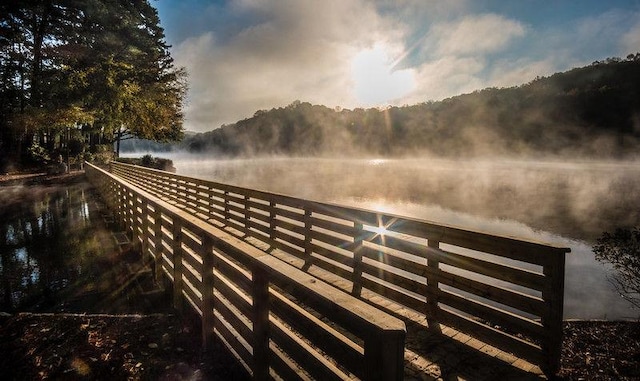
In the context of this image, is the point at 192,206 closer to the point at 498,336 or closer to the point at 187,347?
the point at 187,347

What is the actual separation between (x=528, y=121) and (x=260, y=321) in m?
131

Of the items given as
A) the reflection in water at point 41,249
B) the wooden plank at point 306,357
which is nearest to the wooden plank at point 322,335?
the wooden plank at point 306,357

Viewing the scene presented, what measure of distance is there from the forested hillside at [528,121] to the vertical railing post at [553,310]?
119814 millimetres

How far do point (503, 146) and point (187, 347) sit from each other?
134723 mm

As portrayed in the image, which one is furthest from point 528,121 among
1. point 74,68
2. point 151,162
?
point 74,68

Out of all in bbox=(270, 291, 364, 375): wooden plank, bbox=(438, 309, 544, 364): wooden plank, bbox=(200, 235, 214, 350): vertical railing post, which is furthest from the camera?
bbox=(200, 235, 214, 350): vertical railing post

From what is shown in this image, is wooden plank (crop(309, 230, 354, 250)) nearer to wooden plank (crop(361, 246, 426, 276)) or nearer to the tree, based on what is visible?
wooden plank (crop(361, 246, 426, 276))

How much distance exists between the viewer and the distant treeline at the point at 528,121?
307 ft

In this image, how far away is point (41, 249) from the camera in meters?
8.36

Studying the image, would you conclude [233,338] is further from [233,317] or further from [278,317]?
[278,317]

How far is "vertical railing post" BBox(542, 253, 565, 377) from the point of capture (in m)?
3.32

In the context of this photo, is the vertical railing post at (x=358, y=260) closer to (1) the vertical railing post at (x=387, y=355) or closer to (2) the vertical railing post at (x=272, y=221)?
(2) the vertical railing post at (x=272, y=221)

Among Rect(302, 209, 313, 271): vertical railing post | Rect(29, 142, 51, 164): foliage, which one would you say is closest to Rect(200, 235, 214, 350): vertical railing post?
Rect(302, 209, 313, 271): vertical railing post

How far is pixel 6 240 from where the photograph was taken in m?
9.13
